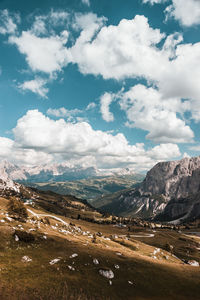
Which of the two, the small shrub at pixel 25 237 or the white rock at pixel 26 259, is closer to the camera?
the white rock at pixel 26 259

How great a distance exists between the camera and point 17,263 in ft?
130

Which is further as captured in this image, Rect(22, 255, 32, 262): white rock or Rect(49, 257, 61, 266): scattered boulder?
Rect(49, 257, 61, 266): scattered boulder

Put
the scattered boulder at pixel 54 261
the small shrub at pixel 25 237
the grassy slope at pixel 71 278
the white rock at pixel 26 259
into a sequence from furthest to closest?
1. the small shrub at pixel 25 237
2. the scattered boulder at pixel 54 261
3. the white rock at pixel 26 259
4. the grassy slope at pixel 71 278

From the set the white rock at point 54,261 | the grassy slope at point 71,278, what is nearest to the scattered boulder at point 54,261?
the white rock at point 54,261

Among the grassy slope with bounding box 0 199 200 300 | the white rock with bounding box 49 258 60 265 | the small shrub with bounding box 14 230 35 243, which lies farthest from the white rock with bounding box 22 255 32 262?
the small shrub with bounding box 14 230 35 243

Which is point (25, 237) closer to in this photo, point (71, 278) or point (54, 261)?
point (54, 261)

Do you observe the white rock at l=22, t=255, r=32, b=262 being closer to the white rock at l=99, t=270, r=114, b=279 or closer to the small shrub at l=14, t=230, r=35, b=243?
the small shrub at l=14, t=230, r=35, b=243

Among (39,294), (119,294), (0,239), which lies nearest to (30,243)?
(0,239)

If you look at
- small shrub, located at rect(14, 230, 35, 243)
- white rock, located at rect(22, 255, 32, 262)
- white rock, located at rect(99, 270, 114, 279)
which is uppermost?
small shrub, located at rect(14, 230, 35, 243)

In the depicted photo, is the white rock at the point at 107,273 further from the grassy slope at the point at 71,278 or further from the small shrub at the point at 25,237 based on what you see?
the small shrub at the point at 25,237

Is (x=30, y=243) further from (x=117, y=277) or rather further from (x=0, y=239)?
(x=117, y=277)

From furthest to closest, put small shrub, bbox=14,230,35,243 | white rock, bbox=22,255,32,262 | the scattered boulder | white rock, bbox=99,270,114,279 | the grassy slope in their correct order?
small shrub, bbox=14,230,35,243 < white rock, bbox=99,270,114,279 < the scattered boulder < white rock, bbox=22,255,32,262 < the grassy slope

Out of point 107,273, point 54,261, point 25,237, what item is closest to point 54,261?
point 54,261

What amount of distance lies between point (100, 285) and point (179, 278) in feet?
103
